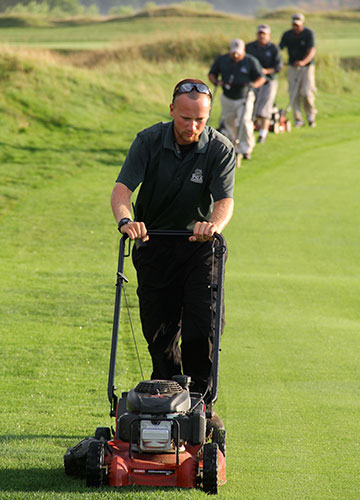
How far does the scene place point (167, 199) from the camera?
523 cm

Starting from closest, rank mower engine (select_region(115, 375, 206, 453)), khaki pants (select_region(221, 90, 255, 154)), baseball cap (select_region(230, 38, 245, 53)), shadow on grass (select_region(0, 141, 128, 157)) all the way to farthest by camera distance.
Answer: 1. mower engine (select_region(115, 375, 206, 453))
2. baseball cap (select_region(230, 38, 245, 53))
3. khaki pants (select_region(221, 90, 255, 154))
4. shadow on grass (select_region(0, 141, 128, 157))

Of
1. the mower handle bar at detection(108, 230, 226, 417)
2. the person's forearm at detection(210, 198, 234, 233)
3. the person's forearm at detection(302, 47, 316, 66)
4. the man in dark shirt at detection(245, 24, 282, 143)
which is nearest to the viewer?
the mower handle bar at detection(108, 230, 226, 417)

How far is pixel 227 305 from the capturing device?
9.62 m

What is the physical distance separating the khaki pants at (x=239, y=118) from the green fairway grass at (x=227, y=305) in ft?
1.78

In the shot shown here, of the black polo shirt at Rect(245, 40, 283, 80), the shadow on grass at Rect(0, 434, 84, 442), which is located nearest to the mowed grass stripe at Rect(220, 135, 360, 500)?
the shadow on grass at Rect(0, 434, 84, 442)

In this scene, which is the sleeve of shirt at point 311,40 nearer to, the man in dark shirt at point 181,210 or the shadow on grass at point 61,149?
the shadow on grass at point 61,149

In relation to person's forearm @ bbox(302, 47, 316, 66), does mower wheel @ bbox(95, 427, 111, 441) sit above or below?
below

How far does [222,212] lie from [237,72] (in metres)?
12.5

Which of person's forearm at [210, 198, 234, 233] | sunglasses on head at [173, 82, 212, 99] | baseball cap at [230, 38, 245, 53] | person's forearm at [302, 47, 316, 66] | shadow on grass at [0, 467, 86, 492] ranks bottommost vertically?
shadow on grass at [0, 467, 86, 492]

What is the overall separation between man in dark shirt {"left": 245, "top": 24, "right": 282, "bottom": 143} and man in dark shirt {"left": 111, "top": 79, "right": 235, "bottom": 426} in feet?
44.5

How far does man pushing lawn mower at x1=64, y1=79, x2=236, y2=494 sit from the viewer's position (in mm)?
4453

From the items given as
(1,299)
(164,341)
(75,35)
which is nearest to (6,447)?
(164,341)

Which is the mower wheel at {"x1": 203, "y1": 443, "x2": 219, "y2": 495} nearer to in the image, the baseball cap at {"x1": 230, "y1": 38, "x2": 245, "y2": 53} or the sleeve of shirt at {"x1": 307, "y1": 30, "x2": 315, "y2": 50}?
the baseball cap at {"x1": 230, "y1": 38, "x2": 245, "y2": 53}

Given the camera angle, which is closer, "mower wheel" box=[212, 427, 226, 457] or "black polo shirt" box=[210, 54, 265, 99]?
"mower wheel" box=[212, 427, 226, 457]
